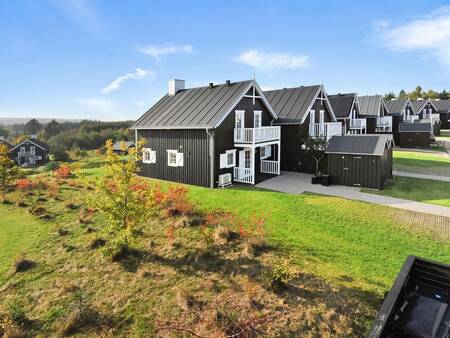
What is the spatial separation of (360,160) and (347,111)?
16.8 meters

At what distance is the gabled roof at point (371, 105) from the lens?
144 feet

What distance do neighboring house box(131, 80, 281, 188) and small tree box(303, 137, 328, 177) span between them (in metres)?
2.54

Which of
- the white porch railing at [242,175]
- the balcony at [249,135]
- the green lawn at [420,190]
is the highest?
the balcony at [249,135]

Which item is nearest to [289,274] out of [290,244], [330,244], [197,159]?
[290,244]

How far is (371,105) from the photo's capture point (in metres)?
44.5

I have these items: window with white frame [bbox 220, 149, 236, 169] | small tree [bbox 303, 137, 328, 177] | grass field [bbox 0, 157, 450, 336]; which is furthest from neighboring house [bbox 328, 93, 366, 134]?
grass field [bbox 0, 157, 450, 336]

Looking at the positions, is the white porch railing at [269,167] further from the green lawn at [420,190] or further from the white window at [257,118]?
the green lawn at [420,190]

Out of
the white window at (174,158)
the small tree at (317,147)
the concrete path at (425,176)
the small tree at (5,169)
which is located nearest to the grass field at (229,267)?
the white window at (174,158)

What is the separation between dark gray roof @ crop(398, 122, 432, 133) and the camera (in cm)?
4219

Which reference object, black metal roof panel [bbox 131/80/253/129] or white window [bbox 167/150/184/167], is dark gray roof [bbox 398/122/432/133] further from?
white window [bbox 167/150/184/167]

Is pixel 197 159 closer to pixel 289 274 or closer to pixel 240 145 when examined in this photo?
pixel 240 145

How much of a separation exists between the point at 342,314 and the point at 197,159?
1420 cm

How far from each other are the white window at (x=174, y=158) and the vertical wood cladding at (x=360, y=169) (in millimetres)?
10557

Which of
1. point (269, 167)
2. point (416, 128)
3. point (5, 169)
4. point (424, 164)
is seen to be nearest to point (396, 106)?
point (416, 128)
